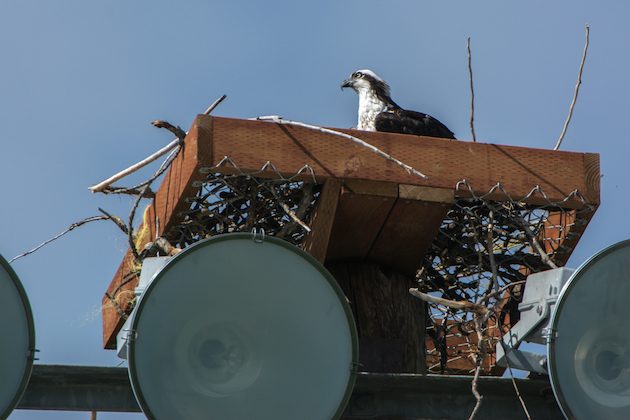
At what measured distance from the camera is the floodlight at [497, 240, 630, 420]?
4.67 metres

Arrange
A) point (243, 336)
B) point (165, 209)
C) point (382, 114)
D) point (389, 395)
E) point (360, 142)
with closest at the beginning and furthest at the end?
point (243, 336) → point (389, 395) → point (360, 142) → point (165, 209) → point (382, 114)

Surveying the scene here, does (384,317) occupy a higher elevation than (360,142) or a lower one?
lower

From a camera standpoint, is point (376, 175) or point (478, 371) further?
point (376, 175)

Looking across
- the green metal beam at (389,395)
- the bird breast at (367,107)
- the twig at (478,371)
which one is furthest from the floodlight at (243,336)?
the bird breast at (367,107)

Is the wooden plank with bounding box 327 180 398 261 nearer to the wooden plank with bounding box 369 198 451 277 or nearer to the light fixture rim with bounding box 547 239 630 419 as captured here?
the wooden plank with bounding box 369 198 451 277

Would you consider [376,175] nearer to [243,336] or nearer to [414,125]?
[243,336]

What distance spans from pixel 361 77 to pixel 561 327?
15.4 ft

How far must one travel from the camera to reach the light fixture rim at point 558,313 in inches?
182

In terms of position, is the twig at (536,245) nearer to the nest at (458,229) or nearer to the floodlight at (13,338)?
the nest at (458,229)

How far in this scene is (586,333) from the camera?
4742 mm

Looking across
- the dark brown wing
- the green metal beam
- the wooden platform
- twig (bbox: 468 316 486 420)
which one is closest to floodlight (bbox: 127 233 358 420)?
the green metal beam

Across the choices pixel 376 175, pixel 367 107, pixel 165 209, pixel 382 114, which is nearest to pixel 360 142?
pixel 376 175

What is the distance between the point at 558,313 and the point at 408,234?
120 centimetres

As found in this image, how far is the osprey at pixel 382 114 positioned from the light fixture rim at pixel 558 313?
2327 millimetres
